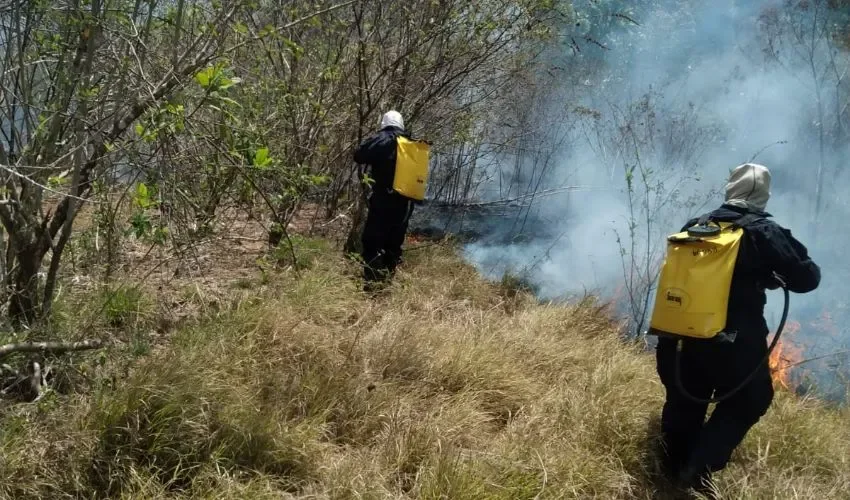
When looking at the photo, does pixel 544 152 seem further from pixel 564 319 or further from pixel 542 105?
pixel 564 319

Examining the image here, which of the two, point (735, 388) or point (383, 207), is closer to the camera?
point (735, 388)

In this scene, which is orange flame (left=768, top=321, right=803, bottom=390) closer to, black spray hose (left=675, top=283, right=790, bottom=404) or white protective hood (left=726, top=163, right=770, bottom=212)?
black spray hose (left=675, top=283, right=790, bottom=404)

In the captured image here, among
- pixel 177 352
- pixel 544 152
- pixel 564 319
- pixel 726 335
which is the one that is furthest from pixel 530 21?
pixel 544 152

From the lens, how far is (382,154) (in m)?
5.34

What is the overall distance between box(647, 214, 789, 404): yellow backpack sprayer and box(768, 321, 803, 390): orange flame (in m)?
1.66

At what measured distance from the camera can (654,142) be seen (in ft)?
33.9

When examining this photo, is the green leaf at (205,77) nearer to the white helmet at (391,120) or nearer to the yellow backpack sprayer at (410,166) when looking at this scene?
the yellow backpack sprayer at (410,166)

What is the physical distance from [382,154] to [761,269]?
319cm

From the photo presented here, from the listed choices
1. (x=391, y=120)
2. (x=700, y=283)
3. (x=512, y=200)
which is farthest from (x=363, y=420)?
(x=512, y=200)

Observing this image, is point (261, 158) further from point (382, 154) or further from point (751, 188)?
point (382, 154)

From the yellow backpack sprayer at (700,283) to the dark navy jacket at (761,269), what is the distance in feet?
0.15

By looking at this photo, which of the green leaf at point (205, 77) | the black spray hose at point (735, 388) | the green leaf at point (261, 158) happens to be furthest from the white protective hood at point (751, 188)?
the green leaf at point (205, 77)

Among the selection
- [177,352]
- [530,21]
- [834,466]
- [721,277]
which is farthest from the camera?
[530,21]

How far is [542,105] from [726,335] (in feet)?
29.6
